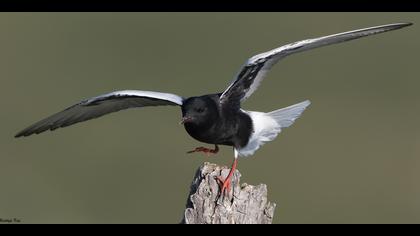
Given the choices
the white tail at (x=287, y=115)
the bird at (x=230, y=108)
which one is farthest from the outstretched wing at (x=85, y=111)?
the white tail at (x=287, y=115)

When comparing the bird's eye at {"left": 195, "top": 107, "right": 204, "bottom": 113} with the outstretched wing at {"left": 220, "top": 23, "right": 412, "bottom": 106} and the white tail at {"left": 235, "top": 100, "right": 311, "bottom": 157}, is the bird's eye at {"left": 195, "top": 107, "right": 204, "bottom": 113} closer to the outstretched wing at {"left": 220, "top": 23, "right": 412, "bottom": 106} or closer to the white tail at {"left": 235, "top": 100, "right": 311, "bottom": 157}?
the outstretched wing at {"left": 220, "top": 23, "right": 412, "bottom": 106}

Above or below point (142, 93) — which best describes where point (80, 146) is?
below

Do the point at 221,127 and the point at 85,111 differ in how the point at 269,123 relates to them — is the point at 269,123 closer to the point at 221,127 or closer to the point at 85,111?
the point at 221,127

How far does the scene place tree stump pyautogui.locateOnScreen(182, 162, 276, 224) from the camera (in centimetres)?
933

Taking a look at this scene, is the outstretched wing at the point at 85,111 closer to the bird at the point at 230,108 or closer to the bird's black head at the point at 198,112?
the bird at the point at 230,108

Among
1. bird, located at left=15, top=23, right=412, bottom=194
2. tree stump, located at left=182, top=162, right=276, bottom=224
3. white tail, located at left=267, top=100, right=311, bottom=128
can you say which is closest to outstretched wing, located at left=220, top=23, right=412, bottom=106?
bird, located at left=15, top=23, right=412, bottom=194

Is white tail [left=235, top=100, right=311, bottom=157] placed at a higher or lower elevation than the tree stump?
higher

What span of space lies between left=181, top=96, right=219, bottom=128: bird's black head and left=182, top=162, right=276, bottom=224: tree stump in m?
1.70

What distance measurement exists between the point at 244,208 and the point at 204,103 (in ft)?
7.52

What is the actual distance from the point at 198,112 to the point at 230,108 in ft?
2.47

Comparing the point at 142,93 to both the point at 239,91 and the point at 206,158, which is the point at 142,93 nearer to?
the point at 239,91
